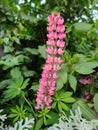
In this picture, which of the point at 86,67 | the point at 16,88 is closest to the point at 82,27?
the point at 86,67

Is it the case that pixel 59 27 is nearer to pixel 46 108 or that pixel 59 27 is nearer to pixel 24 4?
pixel 46 108

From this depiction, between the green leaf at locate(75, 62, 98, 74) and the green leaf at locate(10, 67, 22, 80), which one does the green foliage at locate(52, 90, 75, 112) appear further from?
the green leaf at locate(10, 67, 22, 80)

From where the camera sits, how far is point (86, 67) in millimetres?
1489

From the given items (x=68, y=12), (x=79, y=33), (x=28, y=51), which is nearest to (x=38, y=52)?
(x=28, y=51)

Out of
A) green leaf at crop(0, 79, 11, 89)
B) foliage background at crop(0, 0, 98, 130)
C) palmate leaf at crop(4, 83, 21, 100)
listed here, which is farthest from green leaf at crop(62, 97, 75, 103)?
green leaf at crop(0, 79, 11, 89)

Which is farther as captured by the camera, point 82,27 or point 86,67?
point 82,27

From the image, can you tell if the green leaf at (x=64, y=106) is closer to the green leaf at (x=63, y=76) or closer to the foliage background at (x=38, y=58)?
the foliage background at (x=38, y=58)

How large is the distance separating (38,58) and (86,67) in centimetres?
41

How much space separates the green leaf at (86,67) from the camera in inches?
58.0

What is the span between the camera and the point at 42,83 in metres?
1.31

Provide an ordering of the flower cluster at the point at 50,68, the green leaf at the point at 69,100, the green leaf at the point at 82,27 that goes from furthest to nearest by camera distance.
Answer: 1. the green leaf at the point at 82,27
2. the green leaf at the point at 69,100
3. the flower cluster at the point at 50,68

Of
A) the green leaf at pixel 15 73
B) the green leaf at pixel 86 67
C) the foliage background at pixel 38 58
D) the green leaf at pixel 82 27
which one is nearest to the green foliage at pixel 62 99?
the foliage background at pixel 38 58

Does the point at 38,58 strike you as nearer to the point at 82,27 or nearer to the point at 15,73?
the point at 15,73

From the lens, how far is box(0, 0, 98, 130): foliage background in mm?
1472
